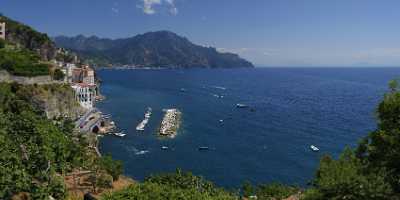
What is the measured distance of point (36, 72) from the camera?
247 feet

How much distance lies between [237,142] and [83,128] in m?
32.8

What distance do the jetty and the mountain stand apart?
47324 mm

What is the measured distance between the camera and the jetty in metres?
86.8

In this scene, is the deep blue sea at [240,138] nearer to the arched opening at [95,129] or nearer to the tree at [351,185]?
the arched opening at [95,129]

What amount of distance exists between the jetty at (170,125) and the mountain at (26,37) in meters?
47.3

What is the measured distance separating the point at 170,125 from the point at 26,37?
6318 centimetres

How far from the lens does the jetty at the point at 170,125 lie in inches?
3416

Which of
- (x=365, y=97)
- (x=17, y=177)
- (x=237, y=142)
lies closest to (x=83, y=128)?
(x=237, y=142)

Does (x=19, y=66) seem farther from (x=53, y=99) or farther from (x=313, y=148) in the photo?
(x=313, y=148)

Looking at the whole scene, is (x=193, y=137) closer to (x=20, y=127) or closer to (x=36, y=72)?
(x=36, y=72)

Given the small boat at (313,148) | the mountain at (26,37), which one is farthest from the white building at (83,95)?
the small boat at (313,148)

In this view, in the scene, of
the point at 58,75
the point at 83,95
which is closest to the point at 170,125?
the point at 83,95

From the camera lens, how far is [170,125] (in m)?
93.6

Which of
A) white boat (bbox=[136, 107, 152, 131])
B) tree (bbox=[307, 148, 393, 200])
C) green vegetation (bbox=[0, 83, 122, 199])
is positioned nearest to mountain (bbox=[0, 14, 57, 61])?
white boat (bbox=[136, 107, 152, 131])
